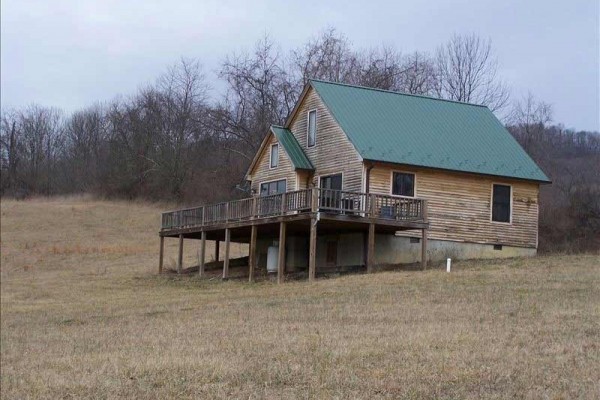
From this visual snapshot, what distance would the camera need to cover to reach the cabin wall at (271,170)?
110 ft

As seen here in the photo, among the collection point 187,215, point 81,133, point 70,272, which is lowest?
point 70,272

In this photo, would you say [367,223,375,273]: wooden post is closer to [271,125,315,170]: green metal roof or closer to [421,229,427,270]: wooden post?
[421,229,427,270]: wooden post

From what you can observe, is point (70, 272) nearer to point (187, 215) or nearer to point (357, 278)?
point (187, 215)

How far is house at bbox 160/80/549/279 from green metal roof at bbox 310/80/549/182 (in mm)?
52

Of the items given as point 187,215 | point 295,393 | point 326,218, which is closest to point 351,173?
point 326,218

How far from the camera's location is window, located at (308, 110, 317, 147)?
33.2 m

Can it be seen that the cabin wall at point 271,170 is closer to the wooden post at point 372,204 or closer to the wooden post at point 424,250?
the wooden post at point 372,204

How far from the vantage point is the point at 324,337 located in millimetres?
14469

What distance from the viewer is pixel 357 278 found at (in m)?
25.9

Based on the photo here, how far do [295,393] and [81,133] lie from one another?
8160cm

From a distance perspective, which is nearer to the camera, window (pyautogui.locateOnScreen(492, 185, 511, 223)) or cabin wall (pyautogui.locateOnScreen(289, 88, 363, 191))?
cabin wall (pyautogui.locateOnScreen(289, 88, 363, 191))

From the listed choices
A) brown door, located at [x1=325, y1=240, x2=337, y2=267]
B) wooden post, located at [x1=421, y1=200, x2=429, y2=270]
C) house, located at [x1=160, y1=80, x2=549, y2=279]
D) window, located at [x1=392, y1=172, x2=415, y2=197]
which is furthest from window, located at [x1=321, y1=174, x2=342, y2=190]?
wooden post, located at [x1=421, y1=200, x2=429, y2=270]

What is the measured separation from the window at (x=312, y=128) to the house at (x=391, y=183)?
0.04 meters

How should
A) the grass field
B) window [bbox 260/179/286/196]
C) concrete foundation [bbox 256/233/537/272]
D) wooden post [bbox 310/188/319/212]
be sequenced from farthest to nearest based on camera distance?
window [bbox 260/179/286/196] → concrete foundation [bbox 256/233/537/272] → wooden post [bbox 310/188/319/212] → the grass field
